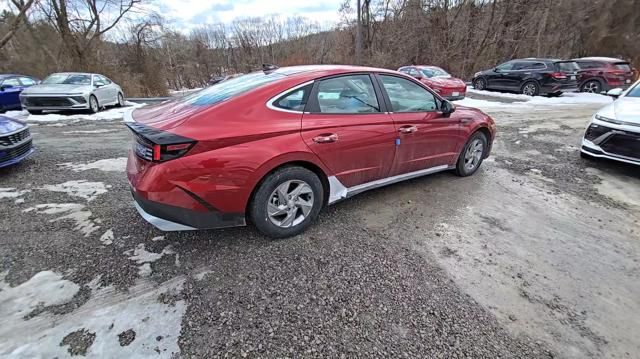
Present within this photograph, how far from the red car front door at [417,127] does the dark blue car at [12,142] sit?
15.7 ft

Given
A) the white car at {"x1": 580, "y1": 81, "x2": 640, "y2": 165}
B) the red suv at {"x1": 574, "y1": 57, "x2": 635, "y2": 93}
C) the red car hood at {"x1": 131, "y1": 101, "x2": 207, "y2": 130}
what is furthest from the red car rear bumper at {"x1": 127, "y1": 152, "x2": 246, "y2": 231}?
the red suv at {"x1": 574, "y1": 57, "x2": 635, "y2": 93}

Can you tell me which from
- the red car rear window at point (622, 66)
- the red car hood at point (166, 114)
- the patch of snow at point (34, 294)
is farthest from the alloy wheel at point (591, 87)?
the patch of snow at point (34, 294)

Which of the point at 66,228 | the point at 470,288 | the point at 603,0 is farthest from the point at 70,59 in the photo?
the point at 603,0

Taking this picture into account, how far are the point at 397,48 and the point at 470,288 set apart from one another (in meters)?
25.7

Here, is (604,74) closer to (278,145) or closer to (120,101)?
(278,145)

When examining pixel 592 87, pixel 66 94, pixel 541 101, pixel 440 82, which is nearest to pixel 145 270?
pixel 66 94

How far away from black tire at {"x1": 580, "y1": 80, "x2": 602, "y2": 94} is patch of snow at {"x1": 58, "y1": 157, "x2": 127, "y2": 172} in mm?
18059

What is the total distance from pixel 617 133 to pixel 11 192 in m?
7.79

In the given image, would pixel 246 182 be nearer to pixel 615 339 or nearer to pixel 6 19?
pixel 615 339

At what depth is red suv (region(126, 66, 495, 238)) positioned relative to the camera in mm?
2352

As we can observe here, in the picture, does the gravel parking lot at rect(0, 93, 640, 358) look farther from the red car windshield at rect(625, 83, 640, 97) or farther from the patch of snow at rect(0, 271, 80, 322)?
the red car windshield at rect(625, 83, 640, 97)

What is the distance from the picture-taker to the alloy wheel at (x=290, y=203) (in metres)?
2.75

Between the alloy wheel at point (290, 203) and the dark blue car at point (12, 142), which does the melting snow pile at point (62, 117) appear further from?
the alloy wheel at point (290, 203)

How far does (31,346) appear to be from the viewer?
181 cm
